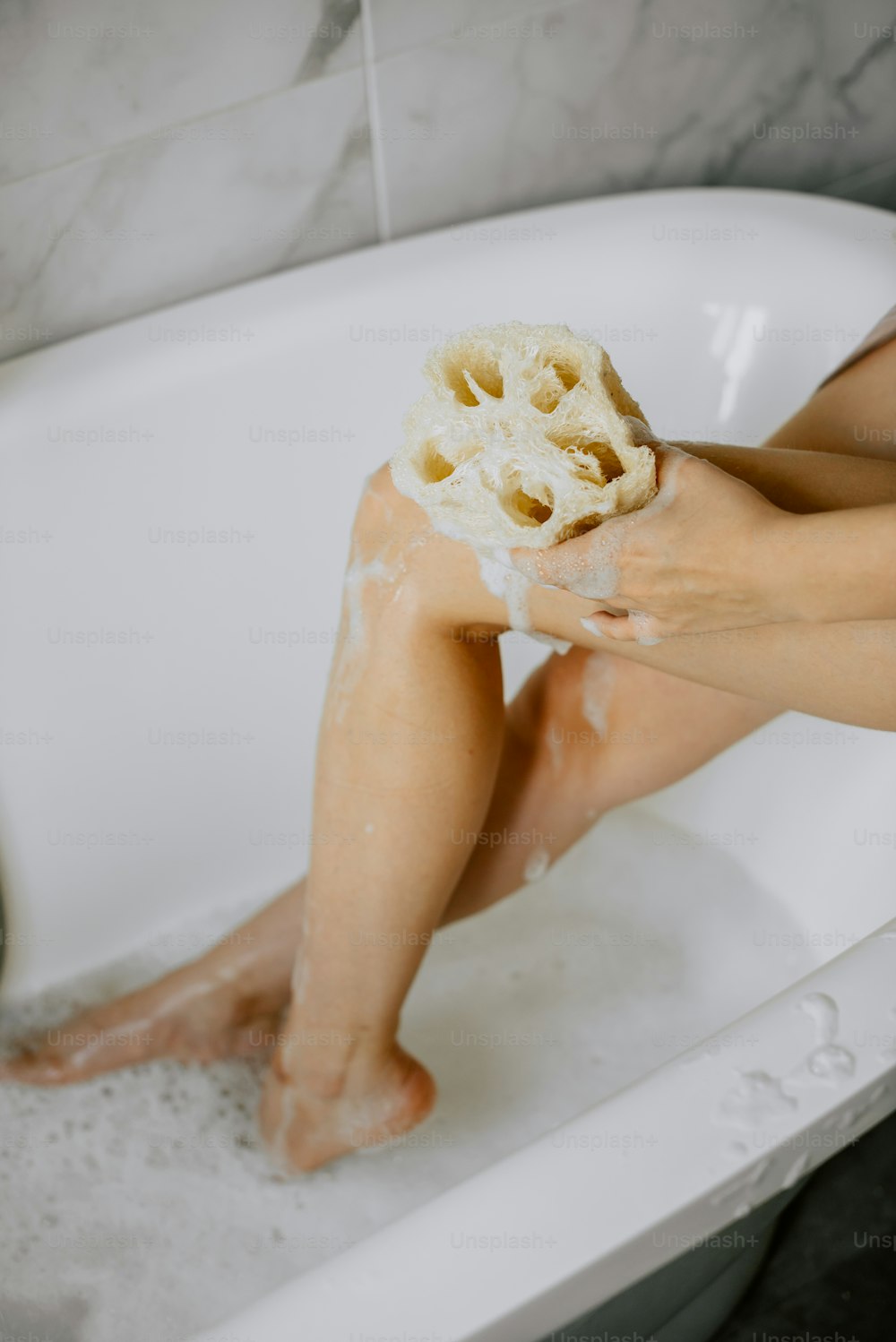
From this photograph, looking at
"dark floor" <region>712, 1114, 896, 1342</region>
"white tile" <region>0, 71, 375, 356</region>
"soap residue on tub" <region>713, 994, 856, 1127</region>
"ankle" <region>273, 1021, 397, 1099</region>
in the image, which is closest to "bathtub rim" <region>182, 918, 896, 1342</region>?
"soap residue on tub" <region>713, 994, 856, 1127</region>

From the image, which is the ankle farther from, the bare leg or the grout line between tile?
the grout line between tile

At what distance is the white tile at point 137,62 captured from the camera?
3.02 feet

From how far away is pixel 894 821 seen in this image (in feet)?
3.40

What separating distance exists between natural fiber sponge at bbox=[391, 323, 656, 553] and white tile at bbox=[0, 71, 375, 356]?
1.84 feet

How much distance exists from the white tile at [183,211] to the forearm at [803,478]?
0.57 meters

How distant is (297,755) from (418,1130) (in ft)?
1.21

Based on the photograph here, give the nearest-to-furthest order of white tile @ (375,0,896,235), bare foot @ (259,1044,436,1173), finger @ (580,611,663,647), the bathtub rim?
the bathtub rim, finger @ (580,611,663,647), bare foot @ (259,1044,436,1173), white tile @ (375,0,896,235)

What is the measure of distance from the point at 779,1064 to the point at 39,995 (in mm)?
742

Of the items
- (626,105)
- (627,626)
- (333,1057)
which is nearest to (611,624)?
(627,626)

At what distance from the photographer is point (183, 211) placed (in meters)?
1.06

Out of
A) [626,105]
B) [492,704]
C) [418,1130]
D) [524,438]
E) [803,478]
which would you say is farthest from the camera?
[626,105]

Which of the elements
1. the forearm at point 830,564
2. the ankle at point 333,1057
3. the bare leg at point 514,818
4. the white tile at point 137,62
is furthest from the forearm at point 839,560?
the white tile at point 137,62

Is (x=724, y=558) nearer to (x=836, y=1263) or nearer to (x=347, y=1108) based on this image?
(x=347, y=1108)

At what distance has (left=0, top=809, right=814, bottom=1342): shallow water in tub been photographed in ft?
3.01
